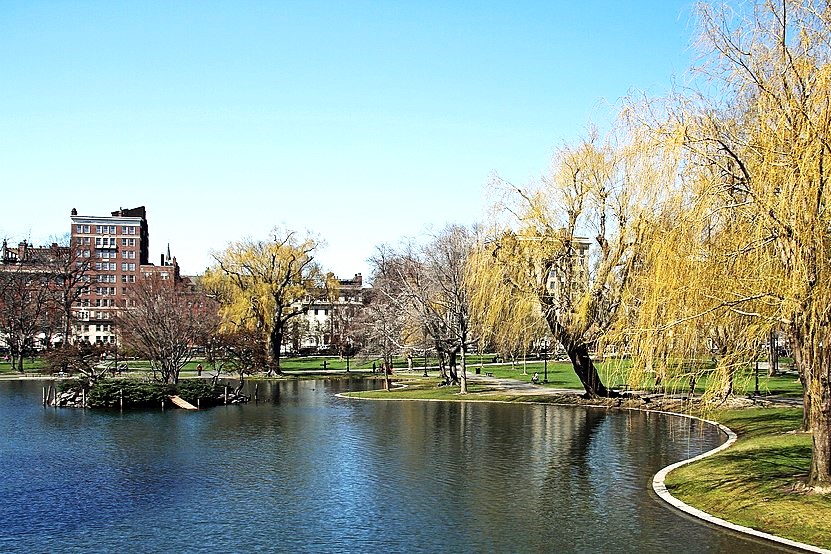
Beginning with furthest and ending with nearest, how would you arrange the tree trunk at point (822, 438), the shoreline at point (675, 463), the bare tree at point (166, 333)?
1. the bare tree at point (166, 333)
2. the tree trunk at point (822, 438)
3. the shoreline at point (675, 463)

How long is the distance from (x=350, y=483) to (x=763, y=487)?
32.7 ft

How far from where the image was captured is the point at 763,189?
16516 millimetres

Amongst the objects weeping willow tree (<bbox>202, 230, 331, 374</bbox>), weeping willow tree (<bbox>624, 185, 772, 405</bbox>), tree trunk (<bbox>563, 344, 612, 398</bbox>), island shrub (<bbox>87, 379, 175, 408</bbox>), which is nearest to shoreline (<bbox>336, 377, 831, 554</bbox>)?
tree trunk (<bbox>563, 344, 612, 398</bbox>)

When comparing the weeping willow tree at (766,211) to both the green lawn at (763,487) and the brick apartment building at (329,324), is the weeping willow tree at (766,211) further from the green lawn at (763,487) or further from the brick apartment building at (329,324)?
the brick apartment building at (329,324)

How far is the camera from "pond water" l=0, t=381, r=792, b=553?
53.4 ft

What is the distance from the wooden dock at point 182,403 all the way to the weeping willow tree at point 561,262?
15.1m

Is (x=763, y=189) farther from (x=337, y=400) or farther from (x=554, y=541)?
(x=337, y=400)

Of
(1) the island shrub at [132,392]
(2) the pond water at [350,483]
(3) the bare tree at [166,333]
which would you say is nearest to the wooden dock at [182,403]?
(1) the island shrub at [132,392]

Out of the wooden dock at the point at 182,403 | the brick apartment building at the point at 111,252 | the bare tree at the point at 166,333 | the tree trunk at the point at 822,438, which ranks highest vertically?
the brick apartment building at the point at 111,252

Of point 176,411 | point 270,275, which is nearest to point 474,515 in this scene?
point 176,411

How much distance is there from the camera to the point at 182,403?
4191cm

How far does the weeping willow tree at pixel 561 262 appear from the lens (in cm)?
3581

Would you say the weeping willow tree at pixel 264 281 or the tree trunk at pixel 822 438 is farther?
the weeping willow tree at pixel 264 281

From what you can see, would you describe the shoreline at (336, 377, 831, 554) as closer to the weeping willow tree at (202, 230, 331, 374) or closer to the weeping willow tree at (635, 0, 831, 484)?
the weeping willow tree at (635, 0, 831, 484)
